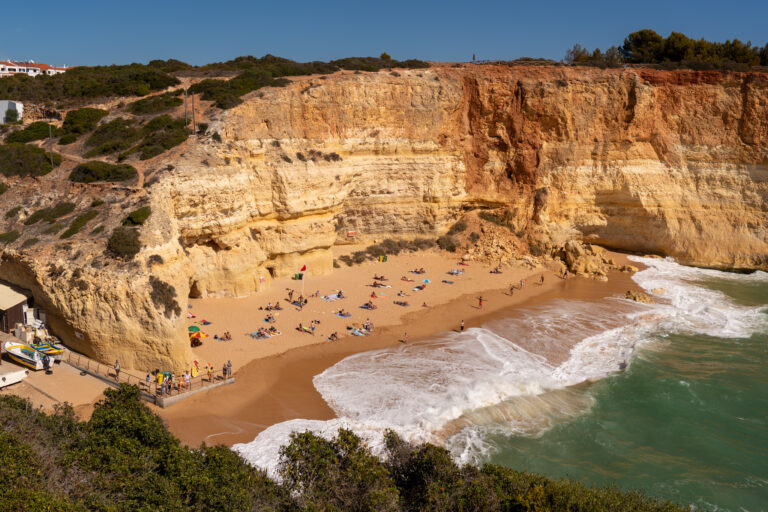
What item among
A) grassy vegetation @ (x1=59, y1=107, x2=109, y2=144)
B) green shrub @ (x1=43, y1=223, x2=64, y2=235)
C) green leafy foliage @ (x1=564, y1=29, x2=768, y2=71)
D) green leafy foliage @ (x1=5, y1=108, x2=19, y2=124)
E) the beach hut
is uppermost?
green leafy foliage @ (x1=564, y1=29, x2=768, y2=71)

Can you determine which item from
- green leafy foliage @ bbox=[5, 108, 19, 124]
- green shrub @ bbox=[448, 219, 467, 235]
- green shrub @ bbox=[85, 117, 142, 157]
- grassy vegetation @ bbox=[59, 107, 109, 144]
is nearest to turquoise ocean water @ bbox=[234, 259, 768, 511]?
green shrub @ bbox=[448, 219, 467, 235]

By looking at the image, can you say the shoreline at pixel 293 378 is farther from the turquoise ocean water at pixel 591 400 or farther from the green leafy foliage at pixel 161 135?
the green leafy foliage at pixel 161 135

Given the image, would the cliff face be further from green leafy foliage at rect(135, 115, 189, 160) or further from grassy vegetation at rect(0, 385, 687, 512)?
grassy vegetation at rect(0, 385, 687, 512)

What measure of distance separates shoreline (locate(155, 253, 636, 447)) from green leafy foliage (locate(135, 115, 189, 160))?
12.6 meters

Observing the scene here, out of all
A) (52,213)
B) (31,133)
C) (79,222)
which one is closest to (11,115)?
(31,133)

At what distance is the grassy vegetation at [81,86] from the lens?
3459 centimetres

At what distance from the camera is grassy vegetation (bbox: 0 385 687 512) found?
9.70 meters

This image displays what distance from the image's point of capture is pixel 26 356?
18.2 m

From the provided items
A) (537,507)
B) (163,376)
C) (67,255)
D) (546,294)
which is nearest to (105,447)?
(163,376)

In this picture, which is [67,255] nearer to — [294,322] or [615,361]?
[294,322]

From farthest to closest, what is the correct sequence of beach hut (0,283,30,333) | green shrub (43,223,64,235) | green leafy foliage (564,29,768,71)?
green leafy foliage (564,29,768,71)
green shrub (43,223,64,235)
beach hut (0,283,30,333)

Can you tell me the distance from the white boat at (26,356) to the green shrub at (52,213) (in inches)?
247

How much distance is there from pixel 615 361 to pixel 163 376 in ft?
59.7

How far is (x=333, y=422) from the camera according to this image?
56.3 ft
